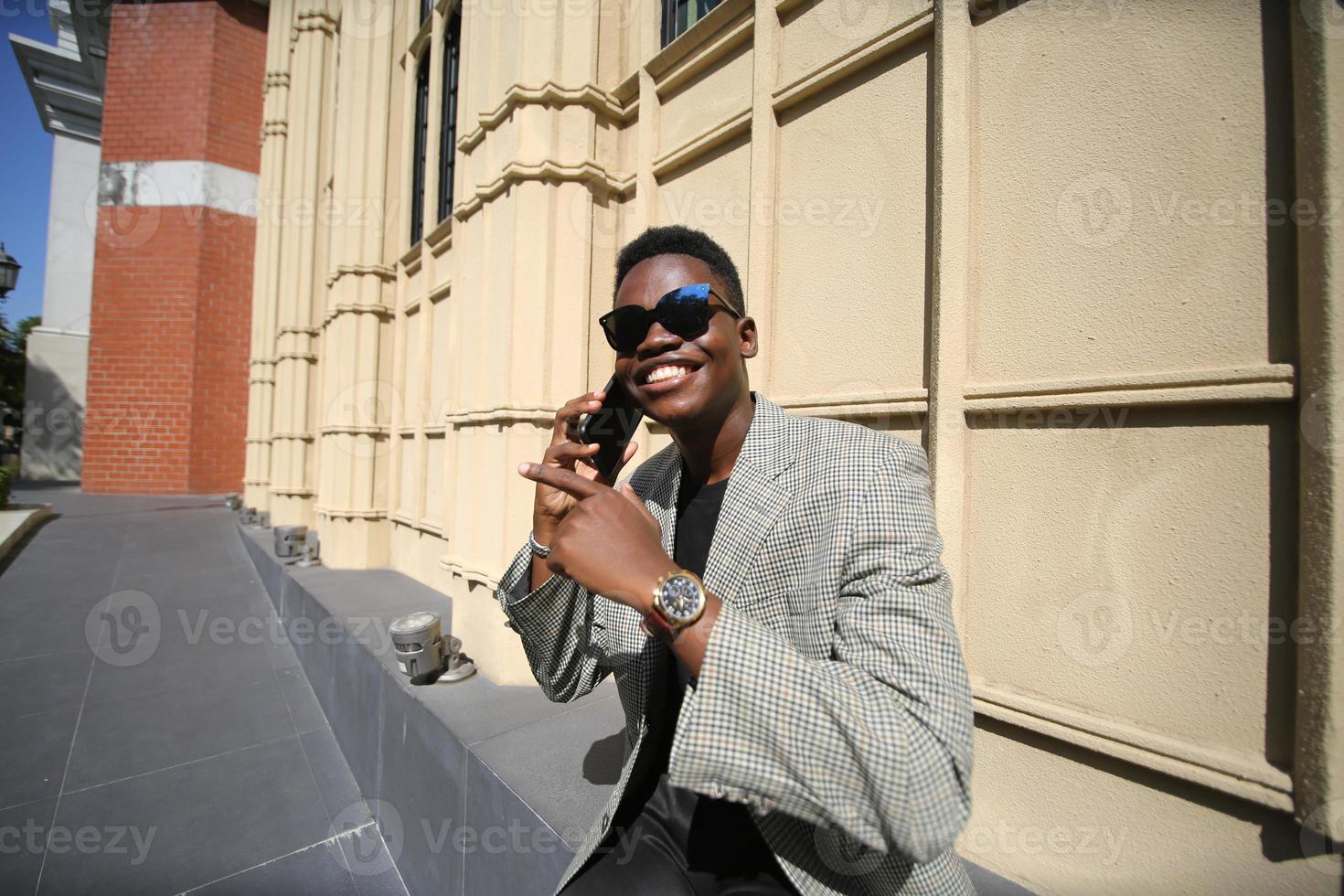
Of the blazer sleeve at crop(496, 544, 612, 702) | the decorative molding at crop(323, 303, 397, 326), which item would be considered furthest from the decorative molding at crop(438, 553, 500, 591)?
the decorative molding at crop(323, 303, 397, 326)

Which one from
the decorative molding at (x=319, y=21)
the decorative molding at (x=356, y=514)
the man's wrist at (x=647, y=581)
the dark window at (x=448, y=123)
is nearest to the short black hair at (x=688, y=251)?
the man's wrist at (x=647, y=581)

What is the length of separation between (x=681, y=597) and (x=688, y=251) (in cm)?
106

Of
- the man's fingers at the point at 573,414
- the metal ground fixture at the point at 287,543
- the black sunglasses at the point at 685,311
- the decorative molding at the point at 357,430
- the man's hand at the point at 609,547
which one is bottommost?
the metal ground fixture at the point at 287,543

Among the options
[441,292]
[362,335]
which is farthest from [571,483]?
[362,335]

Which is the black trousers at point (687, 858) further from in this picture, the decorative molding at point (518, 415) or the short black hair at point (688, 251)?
the decorative molding at point (518, 415)

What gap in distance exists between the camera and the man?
980 millimetres

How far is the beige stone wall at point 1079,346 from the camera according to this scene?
1518mm

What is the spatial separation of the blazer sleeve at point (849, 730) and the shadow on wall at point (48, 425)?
32.9 metres

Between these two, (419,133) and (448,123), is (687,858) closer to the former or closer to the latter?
(448,123)

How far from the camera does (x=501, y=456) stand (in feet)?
12.0

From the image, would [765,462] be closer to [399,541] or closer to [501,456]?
[501,456]

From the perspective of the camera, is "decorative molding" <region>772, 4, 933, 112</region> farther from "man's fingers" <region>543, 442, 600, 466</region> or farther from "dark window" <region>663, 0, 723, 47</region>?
"man's fingers" <region>543, 442, 600, 466</region>

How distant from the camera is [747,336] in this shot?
5.62 ft

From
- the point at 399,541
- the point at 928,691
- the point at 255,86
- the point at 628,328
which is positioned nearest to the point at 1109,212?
the point at 628,328
